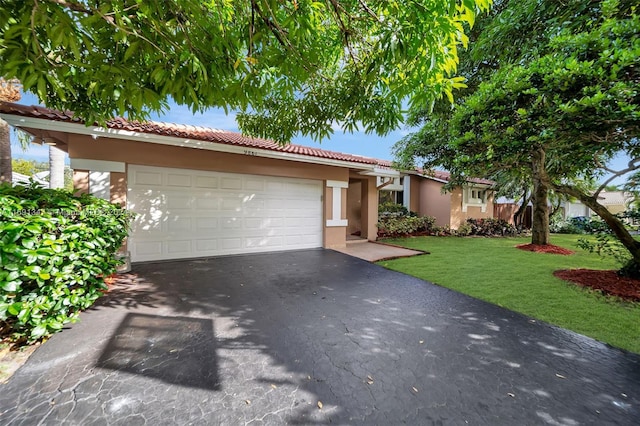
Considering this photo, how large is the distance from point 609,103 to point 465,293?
3179 millimetres

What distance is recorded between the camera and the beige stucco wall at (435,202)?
42.8ft

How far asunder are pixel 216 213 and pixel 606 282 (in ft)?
28.6

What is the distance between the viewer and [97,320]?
3.13 meters

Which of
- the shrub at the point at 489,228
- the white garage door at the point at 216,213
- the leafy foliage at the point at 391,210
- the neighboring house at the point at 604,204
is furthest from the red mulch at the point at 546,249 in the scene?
the neighboring house at the point at 604,204

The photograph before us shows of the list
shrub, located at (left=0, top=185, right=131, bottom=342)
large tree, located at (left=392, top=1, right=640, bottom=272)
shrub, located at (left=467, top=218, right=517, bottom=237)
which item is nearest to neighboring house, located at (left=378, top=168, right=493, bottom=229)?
shrub, located at (left=467, top=218, right=517, bottom=237)

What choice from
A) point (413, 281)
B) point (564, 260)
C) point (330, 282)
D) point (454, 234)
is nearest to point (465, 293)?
point (413, 281)

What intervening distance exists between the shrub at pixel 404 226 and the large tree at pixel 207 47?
812 cm

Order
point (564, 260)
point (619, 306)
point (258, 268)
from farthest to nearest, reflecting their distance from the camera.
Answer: point (564, 260) < point (258, 268) < point (619, 306)

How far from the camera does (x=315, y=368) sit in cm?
230

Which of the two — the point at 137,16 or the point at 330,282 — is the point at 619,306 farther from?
the point at 137,16

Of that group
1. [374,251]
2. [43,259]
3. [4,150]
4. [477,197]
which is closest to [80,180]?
[4,150]

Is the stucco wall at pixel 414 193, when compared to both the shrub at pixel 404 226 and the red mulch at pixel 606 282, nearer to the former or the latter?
the shrub at pixel 404 226

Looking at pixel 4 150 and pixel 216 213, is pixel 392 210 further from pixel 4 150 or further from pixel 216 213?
pixel 4 150

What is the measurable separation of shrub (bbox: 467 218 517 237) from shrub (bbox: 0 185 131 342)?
47.8 feet
